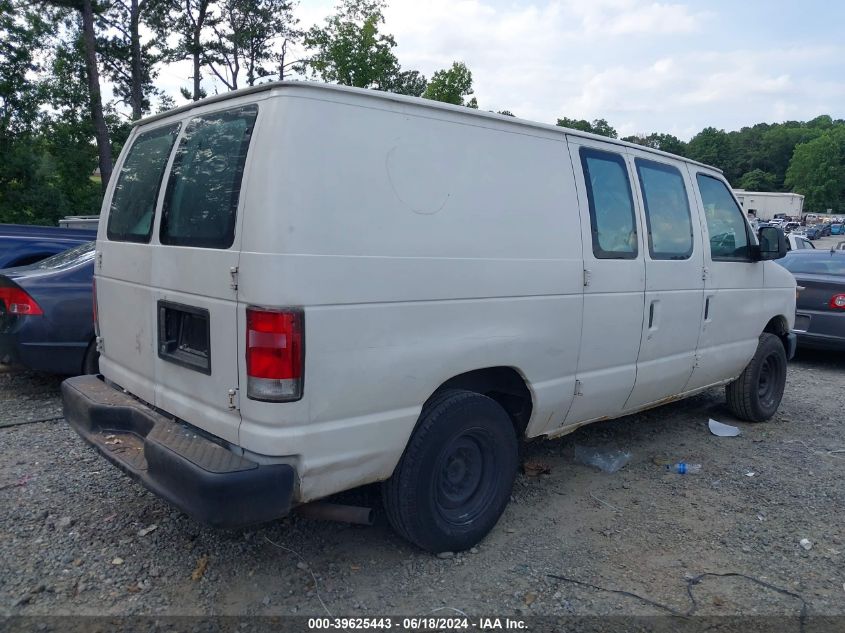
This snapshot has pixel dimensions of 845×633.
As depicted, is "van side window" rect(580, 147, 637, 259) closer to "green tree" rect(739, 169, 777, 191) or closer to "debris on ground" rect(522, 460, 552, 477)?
"debris on ground" rect(522, 460, 552, 477)

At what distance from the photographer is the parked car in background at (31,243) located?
7.39 meters

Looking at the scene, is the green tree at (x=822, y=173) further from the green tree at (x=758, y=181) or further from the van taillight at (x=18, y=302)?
the van taillight at (x=18, y=302)

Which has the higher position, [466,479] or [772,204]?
[772,204]

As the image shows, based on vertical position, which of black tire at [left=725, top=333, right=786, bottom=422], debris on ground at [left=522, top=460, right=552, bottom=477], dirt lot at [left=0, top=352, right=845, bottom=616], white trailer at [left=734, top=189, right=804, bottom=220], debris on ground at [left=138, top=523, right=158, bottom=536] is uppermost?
white trailer at [left=734, top=189, right=804, bottom=220]

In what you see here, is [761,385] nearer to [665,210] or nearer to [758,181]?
[665,210]

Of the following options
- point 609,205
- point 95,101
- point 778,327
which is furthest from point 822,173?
point 609,205

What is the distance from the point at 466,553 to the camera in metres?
3.44

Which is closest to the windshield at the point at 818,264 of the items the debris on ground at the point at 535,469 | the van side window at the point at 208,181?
the debris on ground at the point at 535,469

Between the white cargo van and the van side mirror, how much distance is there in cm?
134

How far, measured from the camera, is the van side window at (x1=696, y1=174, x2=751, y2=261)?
4.99 metres

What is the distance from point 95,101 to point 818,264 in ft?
62.6

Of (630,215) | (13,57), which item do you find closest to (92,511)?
(630,215)

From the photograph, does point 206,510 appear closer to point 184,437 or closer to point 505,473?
point 184,437

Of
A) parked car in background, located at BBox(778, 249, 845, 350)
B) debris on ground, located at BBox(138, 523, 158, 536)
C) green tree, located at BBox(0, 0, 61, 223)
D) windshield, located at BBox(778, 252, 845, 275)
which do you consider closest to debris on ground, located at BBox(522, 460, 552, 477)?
debris on ground, located at BBox(138, 523, 158, 536)
